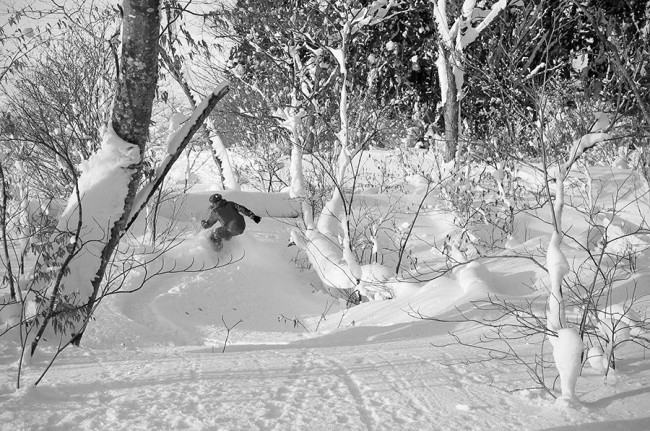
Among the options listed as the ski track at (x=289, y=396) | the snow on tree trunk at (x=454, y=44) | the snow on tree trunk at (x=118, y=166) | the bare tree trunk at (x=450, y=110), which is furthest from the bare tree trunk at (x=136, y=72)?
the bare tree trunk at (x=450, y=110)

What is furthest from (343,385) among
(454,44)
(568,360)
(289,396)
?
(454,44)

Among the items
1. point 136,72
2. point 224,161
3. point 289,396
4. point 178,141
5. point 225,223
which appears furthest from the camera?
point 224,161

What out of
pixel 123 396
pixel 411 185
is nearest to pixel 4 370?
pixel 123 396

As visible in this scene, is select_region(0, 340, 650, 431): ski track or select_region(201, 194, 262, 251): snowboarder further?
select_region(201, 194, 262, 251): snowboarder

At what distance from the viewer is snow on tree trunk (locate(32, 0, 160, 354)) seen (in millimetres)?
3318

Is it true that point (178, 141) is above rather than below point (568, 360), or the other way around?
above

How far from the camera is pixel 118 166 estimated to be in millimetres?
3479

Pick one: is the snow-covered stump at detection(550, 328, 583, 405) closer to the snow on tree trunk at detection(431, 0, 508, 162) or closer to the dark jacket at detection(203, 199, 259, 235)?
the dark jacket at detection(203, 199, 259, 235)

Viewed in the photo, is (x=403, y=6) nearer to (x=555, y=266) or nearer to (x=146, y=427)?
(x=555, y=266)

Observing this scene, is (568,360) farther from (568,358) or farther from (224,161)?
(224,161)

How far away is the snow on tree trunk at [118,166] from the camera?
3318 mm

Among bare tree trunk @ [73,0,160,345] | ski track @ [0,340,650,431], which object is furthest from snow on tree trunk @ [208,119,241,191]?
ski track @ [0,340,650,431]

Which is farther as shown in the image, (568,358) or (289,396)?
(289,396)

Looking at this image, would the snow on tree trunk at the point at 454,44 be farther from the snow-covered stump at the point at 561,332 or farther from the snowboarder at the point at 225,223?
the snow-covered stump at the point at 561,332
